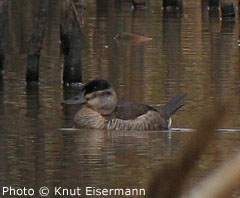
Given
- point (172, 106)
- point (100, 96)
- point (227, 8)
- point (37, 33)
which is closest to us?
point (100, 96)

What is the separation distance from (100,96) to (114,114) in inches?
13.7

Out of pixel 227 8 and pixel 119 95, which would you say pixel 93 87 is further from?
pixel 227 8

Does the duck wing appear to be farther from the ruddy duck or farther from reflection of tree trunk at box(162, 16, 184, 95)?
reflection of tree trunk at box(162, 16, 184, 95)

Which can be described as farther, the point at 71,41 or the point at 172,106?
the point at 71,41

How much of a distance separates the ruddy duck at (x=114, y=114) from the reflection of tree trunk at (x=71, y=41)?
9.15ft

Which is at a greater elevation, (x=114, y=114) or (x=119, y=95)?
(x=114, y=114)

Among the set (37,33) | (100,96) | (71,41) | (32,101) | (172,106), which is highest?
(37,33)

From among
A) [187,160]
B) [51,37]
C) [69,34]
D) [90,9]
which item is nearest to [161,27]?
[51,37]


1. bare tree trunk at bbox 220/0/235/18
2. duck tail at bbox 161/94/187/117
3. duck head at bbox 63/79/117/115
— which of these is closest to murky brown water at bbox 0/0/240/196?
duck tail at bbox 161/94/187/117

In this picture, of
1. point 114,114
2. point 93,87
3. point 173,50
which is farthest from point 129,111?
point 173,50

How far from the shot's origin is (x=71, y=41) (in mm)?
13578

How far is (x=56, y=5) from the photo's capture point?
32.6 m

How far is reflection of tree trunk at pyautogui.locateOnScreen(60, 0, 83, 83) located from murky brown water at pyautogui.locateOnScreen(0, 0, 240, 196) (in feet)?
0.89

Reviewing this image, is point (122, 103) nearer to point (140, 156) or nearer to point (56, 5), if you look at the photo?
point (140, 156)
